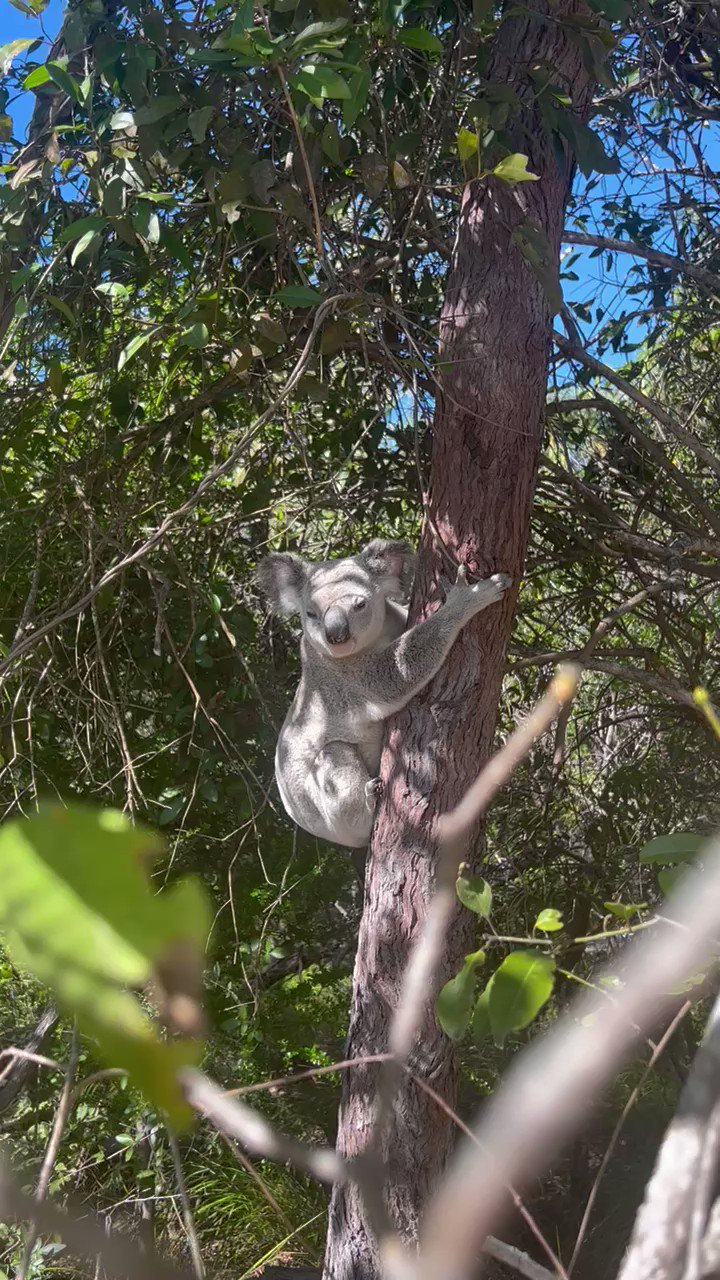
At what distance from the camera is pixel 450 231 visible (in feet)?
12.5

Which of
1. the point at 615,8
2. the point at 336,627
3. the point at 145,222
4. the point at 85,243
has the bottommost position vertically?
the point at 336,627

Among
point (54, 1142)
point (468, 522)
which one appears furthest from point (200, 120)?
point (54, 1142)

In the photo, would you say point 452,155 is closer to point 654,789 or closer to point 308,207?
point 308,207

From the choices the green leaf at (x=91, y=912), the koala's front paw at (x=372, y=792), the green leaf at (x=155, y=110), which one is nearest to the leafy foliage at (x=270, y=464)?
the green leaf at (x=155, y=110)

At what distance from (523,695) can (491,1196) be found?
13.3 ft

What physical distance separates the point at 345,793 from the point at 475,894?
1989mm

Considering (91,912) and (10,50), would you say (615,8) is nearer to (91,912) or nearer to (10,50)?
(10,50)

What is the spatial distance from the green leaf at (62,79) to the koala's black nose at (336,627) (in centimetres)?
156

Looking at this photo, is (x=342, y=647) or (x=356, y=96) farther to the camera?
(x=342, y=647)

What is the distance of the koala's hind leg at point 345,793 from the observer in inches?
130

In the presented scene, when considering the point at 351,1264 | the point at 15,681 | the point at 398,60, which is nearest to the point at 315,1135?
the point at 351,1264

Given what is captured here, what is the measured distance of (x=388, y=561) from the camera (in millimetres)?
3605

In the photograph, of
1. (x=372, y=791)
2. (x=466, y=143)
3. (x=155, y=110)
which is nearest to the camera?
(x=466, y=143)

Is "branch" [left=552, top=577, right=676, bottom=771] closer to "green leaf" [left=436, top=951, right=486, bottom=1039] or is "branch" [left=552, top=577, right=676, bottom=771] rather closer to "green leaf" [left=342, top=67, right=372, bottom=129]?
"green leaf" [left=342, top=67, right=372, bottom=129]
